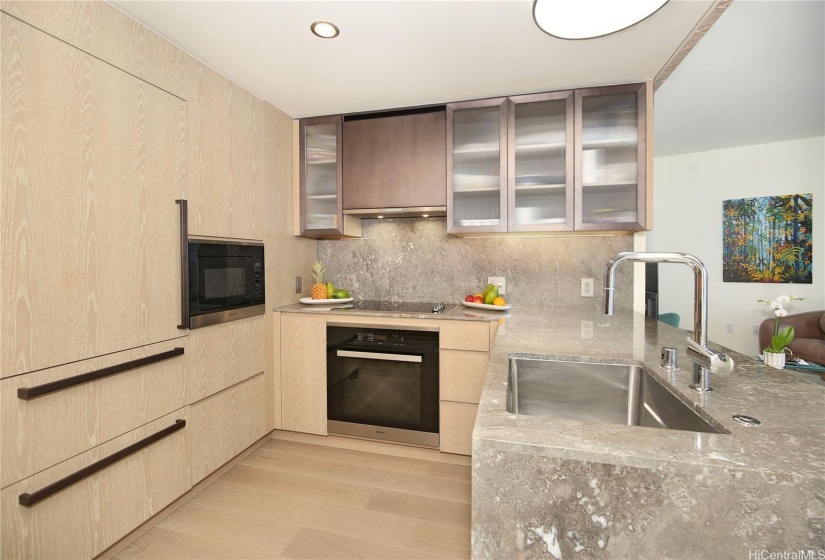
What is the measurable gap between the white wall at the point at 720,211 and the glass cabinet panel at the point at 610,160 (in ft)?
11.1

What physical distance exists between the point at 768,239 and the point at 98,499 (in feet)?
20.7

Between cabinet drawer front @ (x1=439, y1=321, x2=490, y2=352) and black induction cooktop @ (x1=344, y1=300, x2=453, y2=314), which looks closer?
cabinet drawer front @ (x1=439, y1=321, x2=490, y2=352)

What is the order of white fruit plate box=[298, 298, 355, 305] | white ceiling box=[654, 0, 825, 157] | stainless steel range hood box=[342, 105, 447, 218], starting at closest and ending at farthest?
white ceiling box=[654, 0, 825, 157], stainless steel range hood box=[342, 105, 447, 218], white fruit plate box=[298, 298, 355, 305]

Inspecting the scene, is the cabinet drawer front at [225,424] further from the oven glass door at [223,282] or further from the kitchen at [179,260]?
the oven glass door at [223,282]

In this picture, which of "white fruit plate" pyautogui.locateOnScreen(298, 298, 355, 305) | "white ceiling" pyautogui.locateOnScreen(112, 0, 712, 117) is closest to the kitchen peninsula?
"white ceiling" pyautogui.locateOnScreen(112, 0, 712, 117)

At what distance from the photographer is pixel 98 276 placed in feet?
4.65

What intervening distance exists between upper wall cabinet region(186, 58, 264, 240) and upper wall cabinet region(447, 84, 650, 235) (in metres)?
1.24

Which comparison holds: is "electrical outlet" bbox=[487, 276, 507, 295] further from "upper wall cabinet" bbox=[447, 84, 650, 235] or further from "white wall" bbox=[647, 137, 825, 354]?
"white wall" bbox=[647, 137, 825, 354]

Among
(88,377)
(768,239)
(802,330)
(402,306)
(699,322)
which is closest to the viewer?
(699,322)

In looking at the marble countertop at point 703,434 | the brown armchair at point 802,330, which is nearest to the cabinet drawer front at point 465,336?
the marble countertop at point 703,434

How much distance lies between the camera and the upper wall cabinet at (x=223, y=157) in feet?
6.08

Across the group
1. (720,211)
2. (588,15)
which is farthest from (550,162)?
(720,211)

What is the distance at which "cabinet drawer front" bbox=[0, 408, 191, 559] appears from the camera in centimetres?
119

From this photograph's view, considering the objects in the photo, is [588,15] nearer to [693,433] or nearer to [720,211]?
[693,433]
